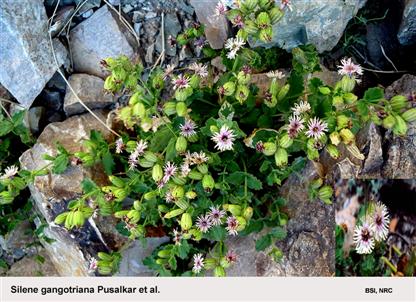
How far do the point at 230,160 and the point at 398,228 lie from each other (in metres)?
0.97

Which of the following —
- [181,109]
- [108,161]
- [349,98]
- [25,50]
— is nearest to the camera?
[349,98]

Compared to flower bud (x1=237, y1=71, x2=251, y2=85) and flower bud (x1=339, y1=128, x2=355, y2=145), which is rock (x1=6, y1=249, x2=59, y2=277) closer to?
flower bud (x1=237, y1=71, x2=251, y2=85)

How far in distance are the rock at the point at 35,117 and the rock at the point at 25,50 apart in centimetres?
12

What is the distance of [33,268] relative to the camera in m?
3.56

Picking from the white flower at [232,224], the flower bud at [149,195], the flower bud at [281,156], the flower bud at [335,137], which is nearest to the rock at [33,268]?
the flower bud at [149,195]

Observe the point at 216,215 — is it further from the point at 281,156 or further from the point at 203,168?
the point at 281,156

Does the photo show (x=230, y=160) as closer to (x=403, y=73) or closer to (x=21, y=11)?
(x=403, y=73)

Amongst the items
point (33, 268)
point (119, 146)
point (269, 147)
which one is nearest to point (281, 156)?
point (269, 147)

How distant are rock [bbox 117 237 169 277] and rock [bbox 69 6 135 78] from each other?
3.19 feet

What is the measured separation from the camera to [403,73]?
3.10 meters

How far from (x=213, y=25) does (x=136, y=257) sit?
1353 millimetres

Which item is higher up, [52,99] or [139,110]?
[139,110]

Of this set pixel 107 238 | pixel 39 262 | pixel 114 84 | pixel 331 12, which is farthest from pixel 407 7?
pixel 39 262

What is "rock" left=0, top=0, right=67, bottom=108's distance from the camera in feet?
9.91
